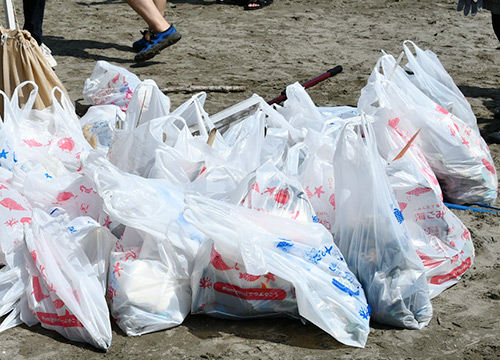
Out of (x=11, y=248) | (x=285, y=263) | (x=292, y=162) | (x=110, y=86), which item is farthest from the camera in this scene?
(x=110, y=86)

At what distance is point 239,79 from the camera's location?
4.91 meters

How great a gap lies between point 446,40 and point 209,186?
3734 mm

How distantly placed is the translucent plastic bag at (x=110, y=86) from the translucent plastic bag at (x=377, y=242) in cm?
170

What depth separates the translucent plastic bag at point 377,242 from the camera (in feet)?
7.71

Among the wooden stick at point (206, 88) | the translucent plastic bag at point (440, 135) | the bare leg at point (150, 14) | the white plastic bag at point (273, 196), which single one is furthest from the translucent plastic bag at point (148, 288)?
the bare leg at point (150, 14)

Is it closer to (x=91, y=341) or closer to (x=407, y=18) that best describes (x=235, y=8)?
(x=407, y=18)

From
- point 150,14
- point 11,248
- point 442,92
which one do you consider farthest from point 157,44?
point 11,248

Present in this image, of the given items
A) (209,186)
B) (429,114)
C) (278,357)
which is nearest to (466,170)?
(429,114)

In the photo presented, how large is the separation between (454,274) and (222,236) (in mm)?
914

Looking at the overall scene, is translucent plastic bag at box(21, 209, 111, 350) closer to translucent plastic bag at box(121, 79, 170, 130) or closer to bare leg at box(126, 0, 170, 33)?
translucent plastic bag at box(121, 79, 170, 130)

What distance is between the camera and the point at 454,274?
2623 millimetres

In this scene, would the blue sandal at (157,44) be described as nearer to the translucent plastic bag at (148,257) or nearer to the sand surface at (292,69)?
the sand surface at (292,69)

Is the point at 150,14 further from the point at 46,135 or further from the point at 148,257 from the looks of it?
the point at 148,257

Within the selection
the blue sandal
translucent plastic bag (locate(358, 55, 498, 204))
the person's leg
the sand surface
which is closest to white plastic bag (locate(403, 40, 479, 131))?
translucent plastic bag (locate(358, 55, 498, 204))
